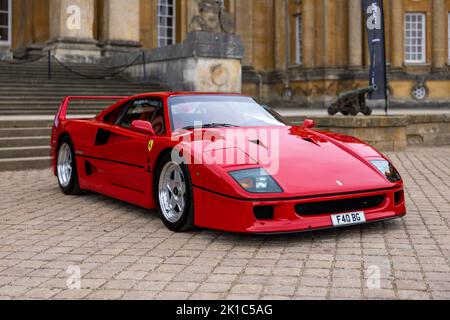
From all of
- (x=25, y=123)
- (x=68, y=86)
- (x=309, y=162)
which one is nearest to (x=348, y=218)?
(x=309, y=162)

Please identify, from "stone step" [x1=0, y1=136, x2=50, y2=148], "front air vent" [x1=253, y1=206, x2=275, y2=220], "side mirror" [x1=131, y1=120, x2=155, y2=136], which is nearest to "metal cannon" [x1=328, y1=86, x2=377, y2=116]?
"stone step" [x1=0, y1=136, x2=50, y2=148]

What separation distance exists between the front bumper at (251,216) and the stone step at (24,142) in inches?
265

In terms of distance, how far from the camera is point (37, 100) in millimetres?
15938

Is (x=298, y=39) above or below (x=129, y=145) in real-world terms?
above

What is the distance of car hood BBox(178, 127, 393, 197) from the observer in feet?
16.1

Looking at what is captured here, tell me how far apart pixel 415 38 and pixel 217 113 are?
1162 inches

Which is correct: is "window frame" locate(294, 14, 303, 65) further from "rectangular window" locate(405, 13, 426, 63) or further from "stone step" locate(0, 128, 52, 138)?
"stone step" locate(0, 128, 52, 138)

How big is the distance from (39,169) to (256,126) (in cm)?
566

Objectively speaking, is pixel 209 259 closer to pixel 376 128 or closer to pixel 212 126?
pixel 212 126

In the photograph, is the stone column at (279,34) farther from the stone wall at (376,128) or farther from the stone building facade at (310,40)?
the stone wall at (376,128)

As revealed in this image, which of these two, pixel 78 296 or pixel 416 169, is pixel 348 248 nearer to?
pixel 78 296

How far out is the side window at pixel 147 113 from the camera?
234 inches

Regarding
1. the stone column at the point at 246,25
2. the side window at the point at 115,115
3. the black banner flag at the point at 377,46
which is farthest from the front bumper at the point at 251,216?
the stone column at the point at 246,25

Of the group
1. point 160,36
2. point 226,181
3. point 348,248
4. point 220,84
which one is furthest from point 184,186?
point 160,36
